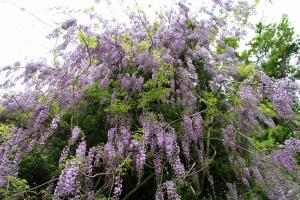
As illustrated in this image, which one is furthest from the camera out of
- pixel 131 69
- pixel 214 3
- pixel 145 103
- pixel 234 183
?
pixel 214 3

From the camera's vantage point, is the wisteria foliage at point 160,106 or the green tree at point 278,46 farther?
the green tree at point 278,46

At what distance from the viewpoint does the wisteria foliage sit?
15.4 ft

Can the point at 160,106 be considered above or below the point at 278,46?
below

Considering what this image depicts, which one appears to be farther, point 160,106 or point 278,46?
point 278,46

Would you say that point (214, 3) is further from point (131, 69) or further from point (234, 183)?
point (234, 183)

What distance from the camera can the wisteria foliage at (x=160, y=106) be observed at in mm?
4684

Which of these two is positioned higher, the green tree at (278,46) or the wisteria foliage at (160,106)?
the green tree at (278,46)

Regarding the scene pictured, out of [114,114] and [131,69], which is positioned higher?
[131,69]

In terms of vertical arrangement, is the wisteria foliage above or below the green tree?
below

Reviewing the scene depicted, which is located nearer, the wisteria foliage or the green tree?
the wisteria foliage

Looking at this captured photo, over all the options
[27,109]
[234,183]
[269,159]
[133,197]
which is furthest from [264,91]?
[27,109]

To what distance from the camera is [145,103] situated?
5012mm

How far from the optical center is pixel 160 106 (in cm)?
543

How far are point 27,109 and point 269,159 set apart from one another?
367 cm
